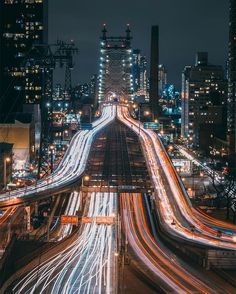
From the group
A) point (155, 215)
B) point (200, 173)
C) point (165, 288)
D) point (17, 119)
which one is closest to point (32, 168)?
point (17, 119)

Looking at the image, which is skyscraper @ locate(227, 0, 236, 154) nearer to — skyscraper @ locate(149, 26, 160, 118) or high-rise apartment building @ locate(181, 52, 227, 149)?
high-rise apartment building @ locate(181, 52, 227, 149)

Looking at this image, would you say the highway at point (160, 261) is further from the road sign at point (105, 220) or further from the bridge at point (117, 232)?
the road sign at point (105, 220)

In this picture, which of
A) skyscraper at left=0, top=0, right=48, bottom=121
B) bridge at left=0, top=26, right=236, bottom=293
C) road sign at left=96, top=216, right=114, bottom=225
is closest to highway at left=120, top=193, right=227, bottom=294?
bridge at left=0, top=26, right=236, bottom=293

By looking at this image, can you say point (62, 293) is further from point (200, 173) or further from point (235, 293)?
point (200, 173)

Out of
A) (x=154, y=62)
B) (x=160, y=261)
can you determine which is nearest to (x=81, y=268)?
(x=160, y=261)

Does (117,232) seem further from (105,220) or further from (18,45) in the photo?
(18,45)
